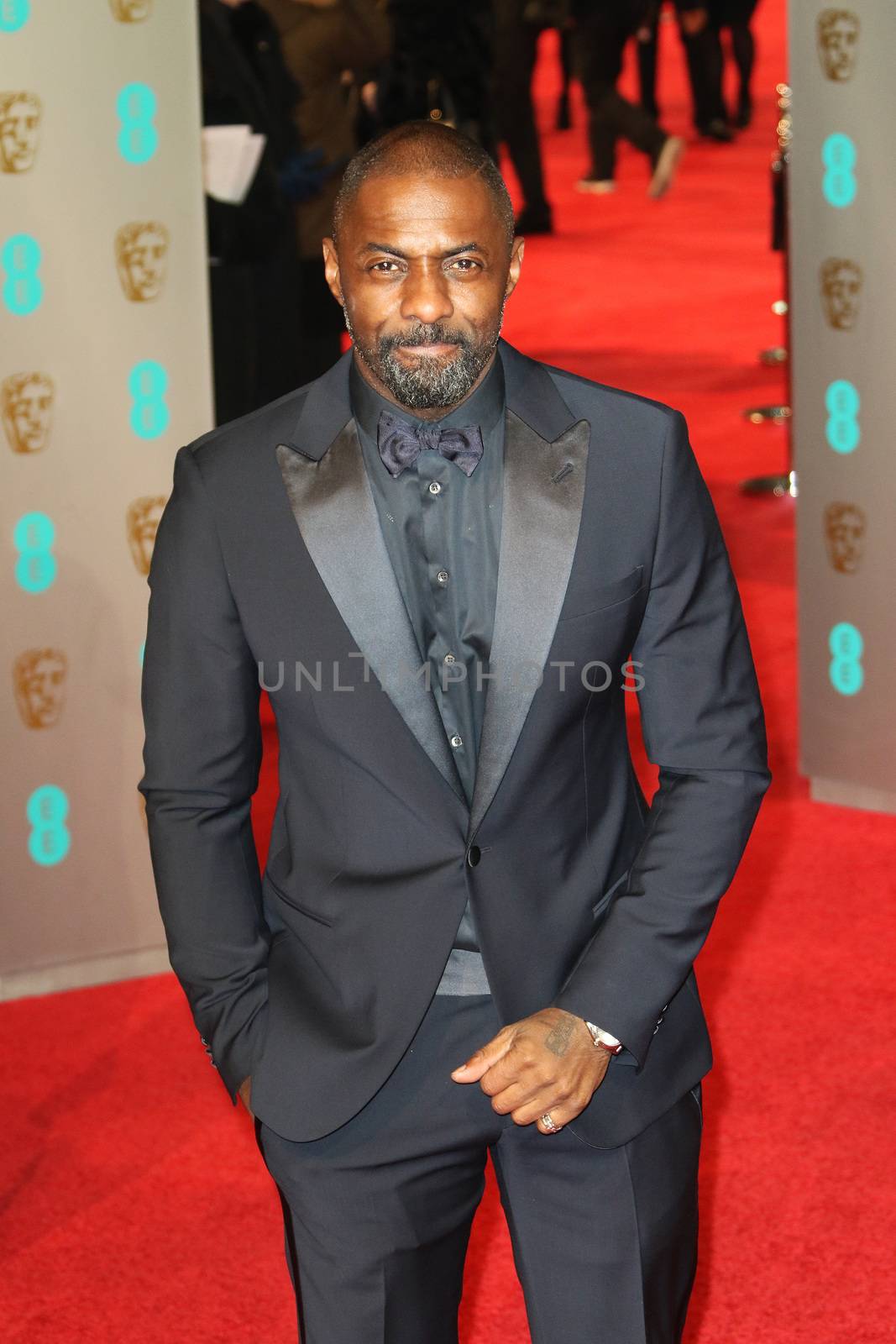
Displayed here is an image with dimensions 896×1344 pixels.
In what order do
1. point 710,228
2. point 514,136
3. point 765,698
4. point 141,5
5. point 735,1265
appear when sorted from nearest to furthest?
point 735,1265, point 141,5, point 765,698, point 514,136, point 710,228

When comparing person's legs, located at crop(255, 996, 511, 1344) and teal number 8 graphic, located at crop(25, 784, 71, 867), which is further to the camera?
teal number 8 graphic, located at crop(25, 784, 71, 867)

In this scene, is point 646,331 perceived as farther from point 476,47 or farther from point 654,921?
point 654,921

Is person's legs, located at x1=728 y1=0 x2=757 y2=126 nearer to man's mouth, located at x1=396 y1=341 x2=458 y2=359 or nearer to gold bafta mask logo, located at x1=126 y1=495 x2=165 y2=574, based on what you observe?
gold bafta mask logo, located at x1=126 y1=495 x2=165 y2=574

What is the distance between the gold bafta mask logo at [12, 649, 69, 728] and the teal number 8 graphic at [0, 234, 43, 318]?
25.4 inches

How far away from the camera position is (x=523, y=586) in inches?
66.3

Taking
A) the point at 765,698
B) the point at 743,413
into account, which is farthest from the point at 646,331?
the point at 765,698

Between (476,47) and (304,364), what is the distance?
3.66 meters

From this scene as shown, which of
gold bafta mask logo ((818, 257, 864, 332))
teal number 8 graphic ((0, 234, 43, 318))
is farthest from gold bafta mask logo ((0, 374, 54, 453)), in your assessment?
gold bafta mask logo ((818, 257, 864, 332))

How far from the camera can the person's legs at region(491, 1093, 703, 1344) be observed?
1743mm

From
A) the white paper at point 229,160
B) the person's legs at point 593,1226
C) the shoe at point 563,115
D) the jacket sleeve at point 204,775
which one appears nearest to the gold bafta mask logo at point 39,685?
the jacket sleeve at point 204,775

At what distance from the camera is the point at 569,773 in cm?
174

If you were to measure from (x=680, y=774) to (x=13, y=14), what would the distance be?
2180 mm

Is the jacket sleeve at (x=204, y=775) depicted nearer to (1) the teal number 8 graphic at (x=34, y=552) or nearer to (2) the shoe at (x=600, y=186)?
(1) the teal number 8 graphic at (x=34, y=552)

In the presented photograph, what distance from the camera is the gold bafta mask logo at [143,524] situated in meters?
3.54
